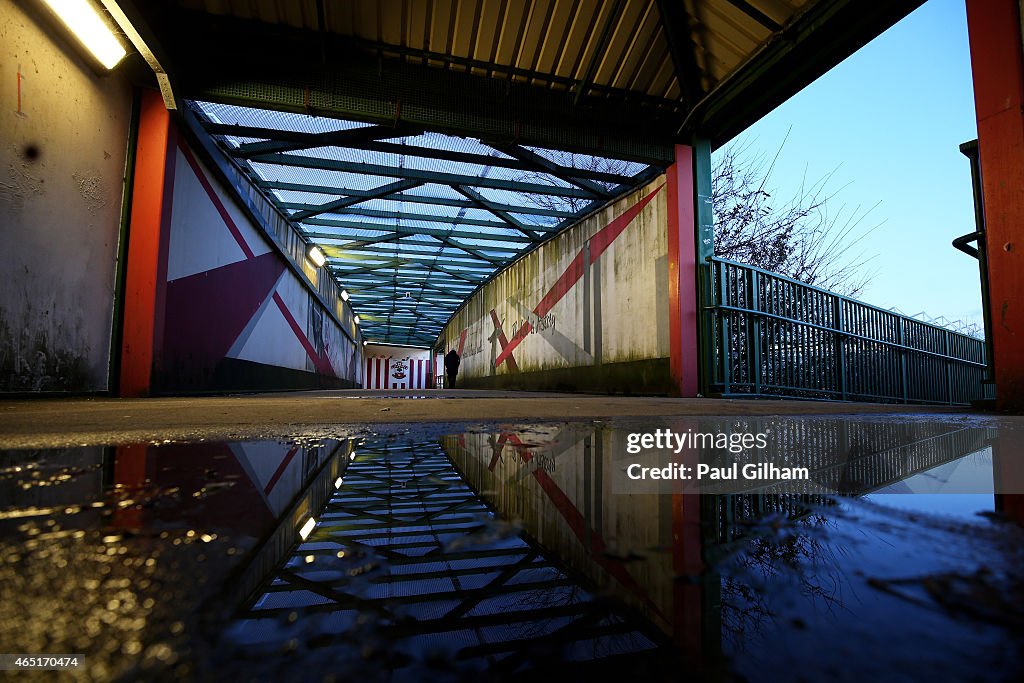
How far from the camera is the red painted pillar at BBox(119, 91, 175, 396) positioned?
4.56 m

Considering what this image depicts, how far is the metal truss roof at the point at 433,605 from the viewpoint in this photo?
13.4 inches

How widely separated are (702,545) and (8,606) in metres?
0.61

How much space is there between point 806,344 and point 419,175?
19.7 feet

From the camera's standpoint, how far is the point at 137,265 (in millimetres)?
4605

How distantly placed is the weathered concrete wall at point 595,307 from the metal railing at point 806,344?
2.28ft

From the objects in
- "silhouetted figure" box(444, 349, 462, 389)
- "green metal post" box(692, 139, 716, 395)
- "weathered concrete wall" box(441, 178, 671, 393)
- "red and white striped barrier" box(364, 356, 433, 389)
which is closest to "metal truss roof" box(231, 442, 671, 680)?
"green metal post" box(692, 139, 716, 395)

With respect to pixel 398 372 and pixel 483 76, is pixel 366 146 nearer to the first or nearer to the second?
pixel 483 76

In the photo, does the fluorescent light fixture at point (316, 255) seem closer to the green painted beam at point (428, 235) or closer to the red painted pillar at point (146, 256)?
the green painted beam at point (428, 235)

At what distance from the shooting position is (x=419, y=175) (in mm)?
7453

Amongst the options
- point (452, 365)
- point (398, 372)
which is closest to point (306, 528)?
point (452, 365)

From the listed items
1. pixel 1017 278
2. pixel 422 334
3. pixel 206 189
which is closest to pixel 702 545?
pixel 1017 278

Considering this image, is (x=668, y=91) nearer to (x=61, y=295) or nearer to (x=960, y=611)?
(x=61, y=295)

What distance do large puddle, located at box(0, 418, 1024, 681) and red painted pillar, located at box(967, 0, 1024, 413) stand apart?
335cm

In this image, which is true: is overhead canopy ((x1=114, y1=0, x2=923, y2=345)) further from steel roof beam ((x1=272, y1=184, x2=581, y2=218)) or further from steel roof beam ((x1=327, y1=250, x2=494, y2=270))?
steel roof beam ((x1=327, y1=250, x2=494, y2=270))
